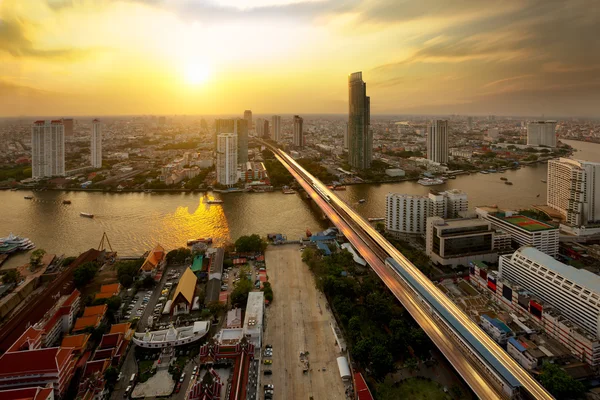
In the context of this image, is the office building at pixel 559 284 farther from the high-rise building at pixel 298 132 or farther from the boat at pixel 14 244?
the high-rise building at pixel 298 132

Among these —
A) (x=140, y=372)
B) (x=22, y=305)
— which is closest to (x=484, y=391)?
(x=140, y=372)

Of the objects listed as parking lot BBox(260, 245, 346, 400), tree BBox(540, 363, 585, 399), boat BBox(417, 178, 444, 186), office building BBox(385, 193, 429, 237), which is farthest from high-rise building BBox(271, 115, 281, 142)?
tree BBox(540, 363, 585, 399)

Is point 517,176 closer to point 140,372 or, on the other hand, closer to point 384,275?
point 384,275

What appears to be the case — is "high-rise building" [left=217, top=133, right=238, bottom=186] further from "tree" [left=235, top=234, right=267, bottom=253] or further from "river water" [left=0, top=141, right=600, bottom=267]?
"tree" [left=235, top=234, right=267, bottom=253]

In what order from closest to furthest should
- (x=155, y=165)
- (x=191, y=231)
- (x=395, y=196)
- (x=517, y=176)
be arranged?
(x=395, y=196)
(x=191, y=231)
(x=517, y=176)
(x=155, y=165)

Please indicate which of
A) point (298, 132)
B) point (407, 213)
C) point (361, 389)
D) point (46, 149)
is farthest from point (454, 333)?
point (298, 132)

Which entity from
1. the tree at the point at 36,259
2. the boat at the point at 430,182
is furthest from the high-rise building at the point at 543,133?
the tree at the point at 36,259

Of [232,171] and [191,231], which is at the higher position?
[232,171]
